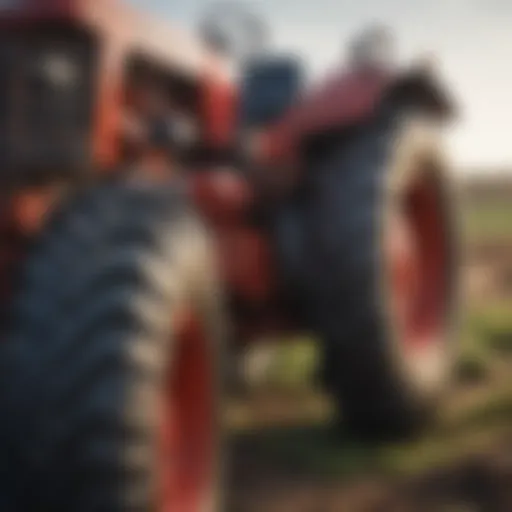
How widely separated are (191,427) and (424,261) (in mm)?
2177

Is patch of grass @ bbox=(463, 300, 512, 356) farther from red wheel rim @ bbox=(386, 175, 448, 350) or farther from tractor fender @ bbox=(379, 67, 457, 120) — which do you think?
tractor fender @ bbox=(379, 67, 457, 120)

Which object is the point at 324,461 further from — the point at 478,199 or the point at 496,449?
the point at 478,199

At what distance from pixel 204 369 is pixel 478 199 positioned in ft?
60.9

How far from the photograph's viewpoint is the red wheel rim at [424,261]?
4625 mm

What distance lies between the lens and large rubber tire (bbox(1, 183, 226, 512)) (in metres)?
2.30

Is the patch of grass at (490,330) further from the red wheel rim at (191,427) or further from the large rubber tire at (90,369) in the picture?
the large rubber tire at (90,369)

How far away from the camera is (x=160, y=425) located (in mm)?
2479

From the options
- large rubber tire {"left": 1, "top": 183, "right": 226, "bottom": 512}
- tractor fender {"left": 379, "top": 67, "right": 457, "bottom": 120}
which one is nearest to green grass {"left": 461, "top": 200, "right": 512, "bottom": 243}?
tractor fender {"left": 379, "top": 67, "right": 457, "bottom": 120}

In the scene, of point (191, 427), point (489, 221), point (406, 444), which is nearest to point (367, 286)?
point (406, 444)

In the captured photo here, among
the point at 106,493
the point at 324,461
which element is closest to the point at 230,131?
the point at 324,461

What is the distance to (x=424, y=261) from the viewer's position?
16.0 feet

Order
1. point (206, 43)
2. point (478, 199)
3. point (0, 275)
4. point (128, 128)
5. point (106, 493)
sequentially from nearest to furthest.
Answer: point (106, 493), point (0, 275), point (128, 128), point (206, 43), point (478, 199)

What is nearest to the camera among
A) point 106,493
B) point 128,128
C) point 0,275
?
point 106,493

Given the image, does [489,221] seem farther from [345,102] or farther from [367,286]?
[367,286]
